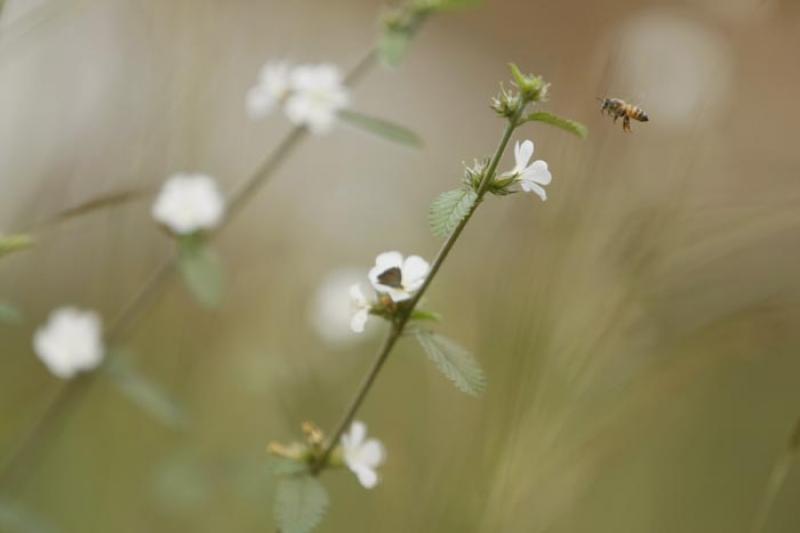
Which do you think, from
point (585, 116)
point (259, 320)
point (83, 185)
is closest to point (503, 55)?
point (259, 320)

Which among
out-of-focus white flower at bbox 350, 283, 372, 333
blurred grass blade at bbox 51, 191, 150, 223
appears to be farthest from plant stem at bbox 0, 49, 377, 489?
out-of-focus white flower at bbox 350, 283, 372, 333

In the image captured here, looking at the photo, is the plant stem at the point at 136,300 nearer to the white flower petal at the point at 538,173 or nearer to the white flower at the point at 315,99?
the white flower at the point at 315,99

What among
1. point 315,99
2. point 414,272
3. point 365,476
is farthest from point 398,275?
point 315,99

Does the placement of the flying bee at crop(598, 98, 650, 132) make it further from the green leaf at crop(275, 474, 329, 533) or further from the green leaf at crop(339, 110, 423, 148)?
the green leaf at crop(275, 474, 329, 533)

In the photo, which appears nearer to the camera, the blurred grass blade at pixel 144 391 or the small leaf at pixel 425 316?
the small leaf at pixel 425 316

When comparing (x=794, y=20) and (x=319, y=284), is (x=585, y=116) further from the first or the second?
(x=319, y=284)

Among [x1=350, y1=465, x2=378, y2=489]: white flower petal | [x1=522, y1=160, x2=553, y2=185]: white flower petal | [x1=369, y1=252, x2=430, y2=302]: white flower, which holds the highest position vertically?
[x1=522, y1=160, x2=553, y2=185]: white flower petal

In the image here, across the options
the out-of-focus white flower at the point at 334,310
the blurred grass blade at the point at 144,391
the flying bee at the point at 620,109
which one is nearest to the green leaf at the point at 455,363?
the flying bee at the point at 620,109
